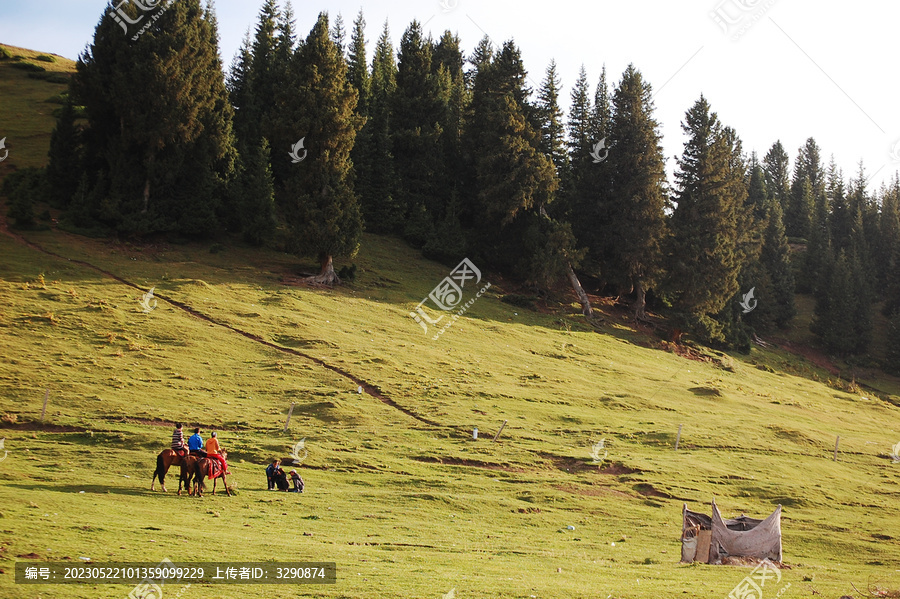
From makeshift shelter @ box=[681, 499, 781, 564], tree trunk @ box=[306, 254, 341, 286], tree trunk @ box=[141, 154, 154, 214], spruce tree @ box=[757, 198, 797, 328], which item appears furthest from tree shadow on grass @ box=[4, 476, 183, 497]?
spruce tree @ box=[757, 198, 797, 328]

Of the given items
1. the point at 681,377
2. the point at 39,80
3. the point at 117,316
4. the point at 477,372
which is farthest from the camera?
A: the point at 39,80

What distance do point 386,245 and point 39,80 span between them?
49630mm

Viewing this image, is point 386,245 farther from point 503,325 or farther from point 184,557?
point 184,557

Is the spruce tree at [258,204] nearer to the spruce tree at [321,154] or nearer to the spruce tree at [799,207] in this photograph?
the spruce tree at [321,154]

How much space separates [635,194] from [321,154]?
29862 mm

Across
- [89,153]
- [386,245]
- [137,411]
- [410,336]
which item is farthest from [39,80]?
[137,411]

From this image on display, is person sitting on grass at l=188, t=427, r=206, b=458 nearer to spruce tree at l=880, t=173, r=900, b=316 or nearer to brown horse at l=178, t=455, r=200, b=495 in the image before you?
brown horse at l=178, t=455, r=200, b=495

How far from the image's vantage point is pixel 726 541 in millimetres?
19500

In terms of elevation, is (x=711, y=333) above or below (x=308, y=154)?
below

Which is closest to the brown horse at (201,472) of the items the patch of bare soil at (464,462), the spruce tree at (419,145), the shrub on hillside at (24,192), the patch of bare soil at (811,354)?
the patch of bare soil at (464,462)

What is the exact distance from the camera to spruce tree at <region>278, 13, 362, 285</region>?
5394cm

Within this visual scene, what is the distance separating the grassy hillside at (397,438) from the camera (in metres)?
16.5

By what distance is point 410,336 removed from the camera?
1903 inches

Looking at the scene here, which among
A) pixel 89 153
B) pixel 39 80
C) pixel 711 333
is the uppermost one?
pixel 39 80
